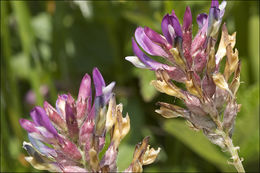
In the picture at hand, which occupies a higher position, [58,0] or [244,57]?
[58,0]

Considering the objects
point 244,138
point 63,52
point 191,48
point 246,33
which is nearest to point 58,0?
point 63,52

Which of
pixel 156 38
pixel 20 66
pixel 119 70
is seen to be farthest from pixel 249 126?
pixel 20 66

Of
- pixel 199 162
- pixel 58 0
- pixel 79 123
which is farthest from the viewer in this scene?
pixel 58 0

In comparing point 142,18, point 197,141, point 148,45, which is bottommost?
point 197,141

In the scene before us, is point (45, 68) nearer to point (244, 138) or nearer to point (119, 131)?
point (244, 138)

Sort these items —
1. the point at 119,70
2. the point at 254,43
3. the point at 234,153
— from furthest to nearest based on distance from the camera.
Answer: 1. the point at 119,70
2. the point at 254,43
3. the point at 234,153

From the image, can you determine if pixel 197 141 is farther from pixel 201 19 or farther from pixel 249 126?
pixel 201 19

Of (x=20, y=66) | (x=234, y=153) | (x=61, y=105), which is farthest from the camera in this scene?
(x=20, y=66)
